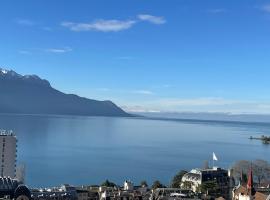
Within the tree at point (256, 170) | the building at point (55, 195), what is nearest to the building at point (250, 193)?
the building at point (55, 195)

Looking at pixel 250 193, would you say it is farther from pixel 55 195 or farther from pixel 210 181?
pixel 210 181

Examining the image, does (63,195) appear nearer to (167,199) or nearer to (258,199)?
(167,199)

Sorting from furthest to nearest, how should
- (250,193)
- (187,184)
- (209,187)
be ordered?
1. (187,184)
2. (209,187)
3. (250,193)

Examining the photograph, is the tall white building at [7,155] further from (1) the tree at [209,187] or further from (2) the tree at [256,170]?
(2) the tree at [256,170]

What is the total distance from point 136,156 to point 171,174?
3325cm

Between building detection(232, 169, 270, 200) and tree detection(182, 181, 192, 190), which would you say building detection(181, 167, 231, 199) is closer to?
tree detection(182, 181, 192, 190)

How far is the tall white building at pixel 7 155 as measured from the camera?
2744 inches

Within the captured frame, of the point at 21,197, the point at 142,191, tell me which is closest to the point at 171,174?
the point at 142,191

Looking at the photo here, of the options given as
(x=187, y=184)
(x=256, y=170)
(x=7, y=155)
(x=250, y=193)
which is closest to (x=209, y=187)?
(x=187, y=184)

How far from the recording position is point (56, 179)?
8731cm

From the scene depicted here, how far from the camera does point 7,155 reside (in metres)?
71.1

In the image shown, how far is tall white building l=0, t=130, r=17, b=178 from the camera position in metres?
69.7

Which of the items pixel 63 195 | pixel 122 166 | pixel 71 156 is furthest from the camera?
pixel 71 156

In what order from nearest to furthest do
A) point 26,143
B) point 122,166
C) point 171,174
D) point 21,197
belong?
point 21,197 → point 171,174 → point 122,166 → point 26,143
